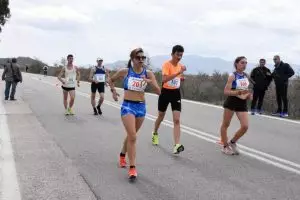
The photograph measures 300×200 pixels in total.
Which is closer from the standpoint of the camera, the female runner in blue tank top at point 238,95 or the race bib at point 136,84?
the race bib at point 136,84

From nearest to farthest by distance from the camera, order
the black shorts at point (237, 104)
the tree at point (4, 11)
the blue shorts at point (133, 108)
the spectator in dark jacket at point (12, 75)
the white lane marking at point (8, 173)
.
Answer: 1. the white lane marking at point (8, 173)
2. the blue shorts at point (133, 108)
3. the black shorts at point (237, 104)
4. the spectator in dark jacket at point (12, 75)
5. the tree at point (4, 11)

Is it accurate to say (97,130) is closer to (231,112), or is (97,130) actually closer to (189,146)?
(189,146)

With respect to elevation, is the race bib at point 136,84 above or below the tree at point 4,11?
below

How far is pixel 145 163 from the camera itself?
8648mm

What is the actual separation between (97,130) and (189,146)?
2919 millimetres

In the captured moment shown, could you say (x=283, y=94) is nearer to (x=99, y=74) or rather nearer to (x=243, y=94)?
(x=99, y=74)

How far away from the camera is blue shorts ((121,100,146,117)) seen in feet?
25.4

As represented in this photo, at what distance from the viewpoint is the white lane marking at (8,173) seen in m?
6.53

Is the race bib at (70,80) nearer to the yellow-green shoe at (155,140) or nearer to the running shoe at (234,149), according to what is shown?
the yellow-green shoe at (155,140)

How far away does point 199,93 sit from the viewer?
26.8 meters

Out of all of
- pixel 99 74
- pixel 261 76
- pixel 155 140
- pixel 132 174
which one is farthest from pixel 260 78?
pixel 132 174

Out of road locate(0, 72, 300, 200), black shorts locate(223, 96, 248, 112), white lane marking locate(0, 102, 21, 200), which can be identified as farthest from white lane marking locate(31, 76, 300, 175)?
white lane marking locate(0, 102, 21, 200)

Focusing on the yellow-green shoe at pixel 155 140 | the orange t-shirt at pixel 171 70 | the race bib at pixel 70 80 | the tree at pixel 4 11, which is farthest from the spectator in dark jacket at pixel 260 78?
the tree at pixel 4 11

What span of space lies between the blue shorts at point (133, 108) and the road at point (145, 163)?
89 centimetres
